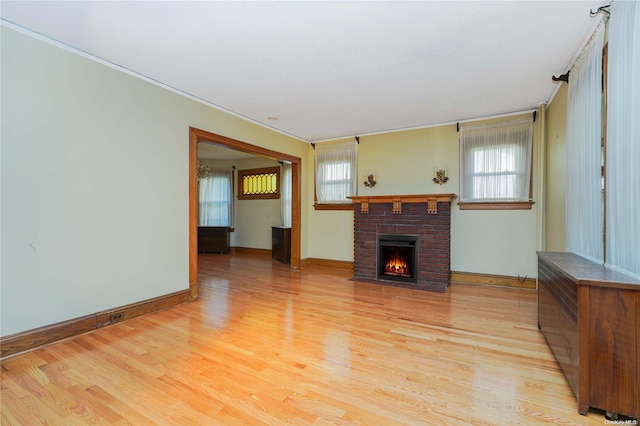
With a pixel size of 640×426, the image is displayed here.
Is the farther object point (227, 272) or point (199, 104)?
point (227, 272)

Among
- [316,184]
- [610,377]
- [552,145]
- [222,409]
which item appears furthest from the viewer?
[316,184]

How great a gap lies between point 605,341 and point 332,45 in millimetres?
2791

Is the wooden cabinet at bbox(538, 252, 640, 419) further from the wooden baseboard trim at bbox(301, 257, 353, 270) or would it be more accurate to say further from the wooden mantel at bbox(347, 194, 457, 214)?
the wooden baseboard trim at bbox(301, 257, 353, 270)

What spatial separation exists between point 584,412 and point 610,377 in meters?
0.25

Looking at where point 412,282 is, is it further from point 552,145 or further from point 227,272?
point 227,272

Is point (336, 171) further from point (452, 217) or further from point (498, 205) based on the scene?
point (498, 205)

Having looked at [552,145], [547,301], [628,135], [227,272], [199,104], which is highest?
[199,104]

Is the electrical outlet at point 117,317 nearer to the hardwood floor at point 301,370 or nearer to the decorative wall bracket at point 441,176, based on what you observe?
the hardwood floor at point 301,370

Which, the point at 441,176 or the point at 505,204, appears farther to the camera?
the point at 441,176

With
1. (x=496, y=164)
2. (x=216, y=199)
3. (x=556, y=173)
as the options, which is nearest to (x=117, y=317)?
(x=556, y=173)

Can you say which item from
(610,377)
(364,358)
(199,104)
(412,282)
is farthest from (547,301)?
(199,104)

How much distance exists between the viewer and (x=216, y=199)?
8.12m

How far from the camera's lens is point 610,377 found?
156 cm

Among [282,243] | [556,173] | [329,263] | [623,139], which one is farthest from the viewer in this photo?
[282,243]
